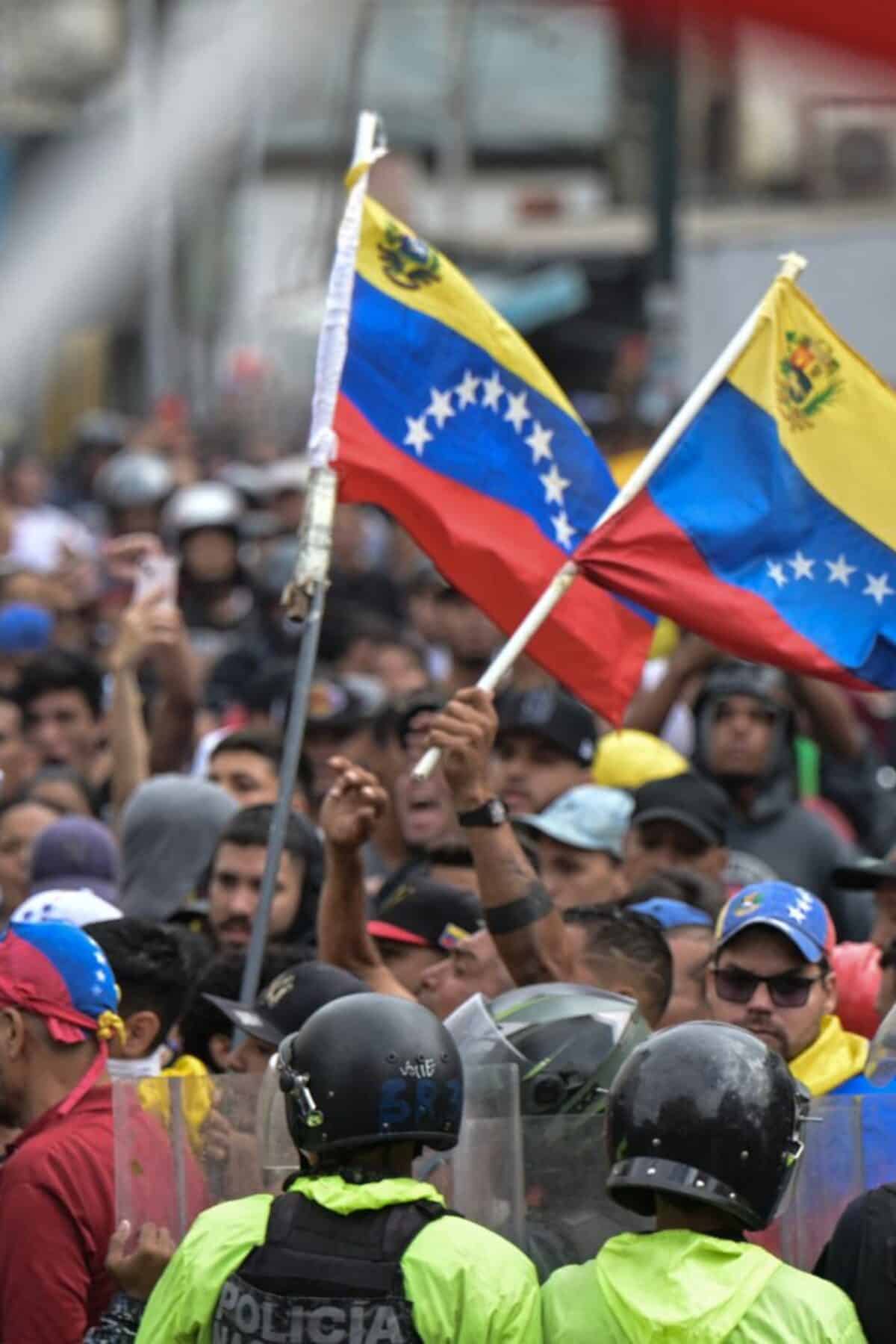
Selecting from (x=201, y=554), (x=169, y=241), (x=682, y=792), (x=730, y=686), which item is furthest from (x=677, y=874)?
(x=201, y=554)

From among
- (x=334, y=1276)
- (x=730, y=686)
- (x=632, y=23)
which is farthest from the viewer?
(x=730, y=686)

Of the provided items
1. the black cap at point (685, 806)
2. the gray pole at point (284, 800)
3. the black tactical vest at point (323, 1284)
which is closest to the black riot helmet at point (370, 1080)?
the black tactical vest at point (323, 1284)

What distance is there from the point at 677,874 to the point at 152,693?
14.8ft

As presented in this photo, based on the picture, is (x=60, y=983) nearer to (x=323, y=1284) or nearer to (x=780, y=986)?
(x=323, y=1284)

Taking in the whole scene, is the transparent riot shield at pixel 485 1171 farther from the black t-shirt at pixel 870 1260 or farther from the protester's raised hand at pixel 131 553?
the protester's raised hand at pixel 131 553

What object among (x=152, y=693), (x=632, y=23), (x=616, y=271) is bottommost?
(x=616, y=271)

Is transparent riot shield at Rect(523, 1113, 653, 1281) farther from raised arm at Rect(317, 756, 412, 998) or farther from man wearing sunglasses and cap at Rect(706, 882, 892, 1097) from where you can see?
raised arm at Rect(317, 756, 412, 998)

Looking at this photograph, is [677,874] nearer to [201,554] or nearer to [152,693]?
[152,693]

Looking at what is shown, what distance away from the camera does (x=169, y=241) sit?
2.75m

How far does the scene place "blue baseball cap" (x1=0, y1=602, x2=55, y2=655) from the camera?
36.0 ft

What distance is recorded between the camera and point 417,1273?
11.2 ft

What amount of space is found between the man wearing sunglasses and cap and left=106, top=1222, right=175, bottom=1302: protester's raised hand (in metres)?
1.39

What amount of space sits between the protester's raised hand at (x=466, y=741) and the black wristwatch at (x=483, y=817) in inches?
0.4

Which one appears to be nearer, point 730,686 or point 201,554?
point 730,686
